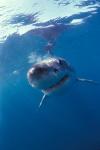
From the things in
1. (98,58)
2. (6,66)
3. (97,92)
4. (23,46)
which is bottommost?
(97,92)

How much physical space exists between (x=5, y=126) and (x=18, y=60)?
46.4 meters

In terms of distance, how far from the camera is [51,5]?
721 inches

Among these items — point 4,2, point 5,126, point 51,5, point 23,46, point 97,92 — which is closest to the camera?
point 4,2

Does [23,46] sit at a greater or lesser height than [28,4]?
lesser

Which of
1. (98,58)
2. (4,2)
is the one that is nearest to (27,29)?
(4,2)

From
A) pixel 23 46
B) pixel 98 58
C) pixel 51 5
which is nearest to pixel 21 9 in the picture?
pixel 51 5

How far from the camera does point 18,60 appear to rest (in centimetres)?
2561

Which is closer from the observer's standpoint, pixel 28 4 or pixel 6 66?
pixel 28 4

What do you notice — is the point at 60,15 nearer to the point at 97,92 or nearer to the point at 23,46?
the point at 23,46

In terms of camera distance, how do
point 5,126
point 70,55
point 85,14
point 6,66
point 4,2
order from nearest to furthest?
point 4,2, point 85,14, point 6,66, point 70,55, point 5,126

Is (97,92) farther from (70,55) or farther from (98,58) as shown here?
(70,55)

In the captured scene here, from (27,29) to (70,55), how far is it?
13.0 metres

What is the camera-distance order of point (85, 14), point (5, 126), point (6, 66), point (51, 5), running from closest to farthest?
point (51, 5) < point (85, 14) < point (6, 66) < point (5, 126)

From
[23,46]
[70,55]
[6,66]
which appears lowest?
[70,55]
